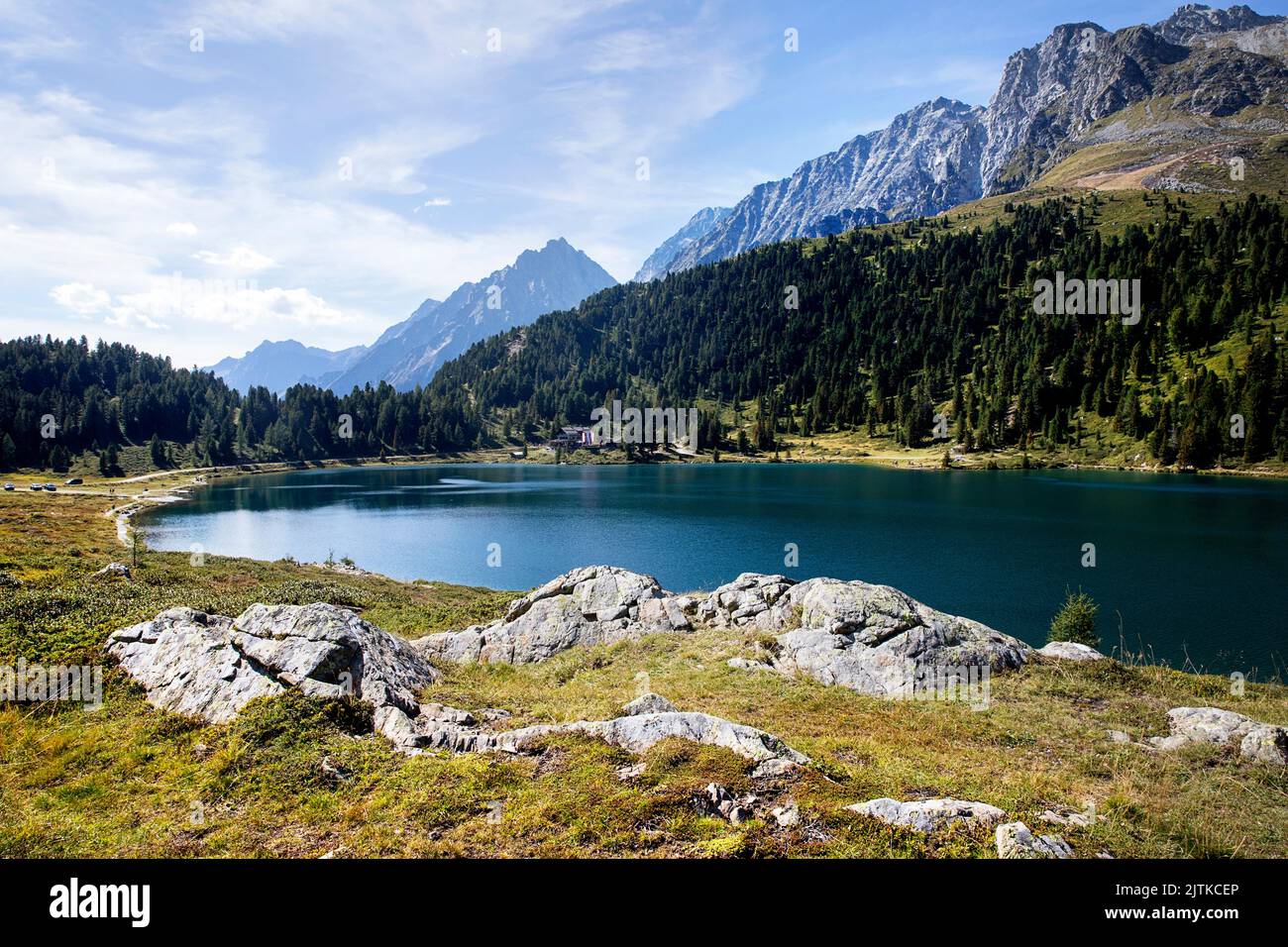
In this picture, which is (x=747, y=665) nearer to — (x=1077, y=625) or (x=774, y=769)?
(x=774, y=769)

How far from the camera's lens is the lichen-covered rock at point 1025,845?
808 cm

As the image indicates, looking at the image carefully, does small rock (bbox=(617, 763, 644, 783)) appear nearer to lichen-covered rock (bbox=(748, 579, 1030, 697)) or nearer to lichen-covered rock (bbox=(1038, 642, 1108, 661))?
lichen-covered rock (bbox=(748, 579, 1030, 697))

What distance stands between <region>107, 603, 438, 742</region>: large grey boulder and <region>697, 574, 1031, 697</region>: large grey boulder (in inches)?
513

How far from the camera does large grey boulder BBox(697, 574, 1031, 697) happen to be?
1912cm

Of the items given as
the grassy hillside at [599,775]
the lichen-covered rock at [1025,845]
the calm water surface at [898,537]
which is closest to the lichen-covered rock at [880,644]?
the grassy hillside at [599,775]

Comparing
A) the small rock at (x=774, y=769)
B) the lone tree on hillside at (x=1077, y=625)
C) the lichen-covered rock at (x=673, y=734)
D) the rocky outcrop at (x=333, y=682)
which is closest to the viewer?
the small rock at (x=774, y=769)

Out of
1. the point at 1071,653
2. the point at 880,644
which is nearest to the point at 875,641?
the point at 880,644

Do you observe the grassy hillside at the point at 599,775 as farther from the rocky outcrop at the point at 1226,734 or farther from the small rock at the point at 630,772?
the rocky outcrop at the point at 1226,734

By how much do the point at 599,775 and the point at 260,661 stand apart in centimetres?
1033

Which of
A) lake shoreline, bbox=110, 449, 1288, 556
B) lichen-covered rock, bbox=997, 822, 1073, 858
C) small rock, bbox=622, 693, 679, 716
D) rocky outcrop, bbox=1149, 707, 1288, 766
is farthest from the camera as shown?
lake shoreline, bbox=110, 449, 1288, 556

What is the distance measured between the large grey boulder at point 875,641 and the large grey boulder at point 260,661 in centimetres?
1304

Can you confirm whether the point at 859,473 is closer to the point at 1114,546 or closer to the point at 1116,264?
the point at 1114,546

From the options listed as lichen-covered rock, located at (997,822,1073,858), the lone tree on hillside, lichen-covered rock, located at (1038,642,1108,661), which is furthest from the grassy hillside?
the lone tree on hillside
